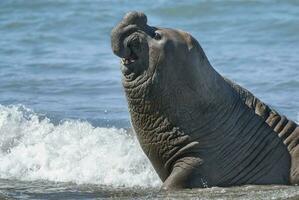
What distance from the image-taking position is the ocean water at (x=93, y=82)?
9891 millimetres

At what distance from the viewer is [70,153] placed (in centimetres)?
1105

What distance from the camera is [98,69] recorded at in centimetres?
1770

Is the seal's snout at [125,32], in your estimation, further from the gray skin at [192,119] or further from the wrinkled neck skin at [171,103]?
the wrinkled neck skin at [171,103]

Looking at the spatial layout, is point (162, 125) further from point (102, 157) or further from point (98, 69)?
point (98, 69)

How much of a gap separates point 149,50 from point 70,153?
2753 mm

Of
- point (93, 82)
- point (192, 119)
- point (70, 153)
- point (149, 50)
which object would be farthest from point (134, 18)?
point (93, 82)

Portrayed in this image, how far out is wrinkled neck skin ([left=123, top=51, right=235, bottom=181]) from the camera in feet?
28.3

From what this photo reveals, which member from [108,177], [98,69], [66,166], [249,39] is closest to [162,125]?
[108,177]

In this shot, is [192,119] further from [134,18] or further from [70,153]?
[70,153]

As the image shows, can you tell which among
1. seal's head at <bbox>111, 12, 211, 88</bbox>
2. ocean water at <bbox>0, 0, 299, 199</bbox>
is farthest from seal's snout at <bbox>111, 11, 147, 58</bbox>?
ocean water at <bbox>0, 0, 299, 199</bbox>

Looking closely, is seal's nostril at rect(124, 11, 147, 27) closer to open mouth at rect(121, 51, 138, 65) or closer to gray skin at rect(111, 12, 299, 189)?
gray skin at rect(111, 12, 299, 189)

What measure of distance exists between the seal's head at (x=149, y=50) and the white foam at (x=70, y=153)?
1.37 m

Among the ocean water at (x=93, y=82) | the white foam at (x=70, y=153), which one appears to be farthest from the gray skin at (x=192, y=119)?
the white foam at (x=70, y=153)

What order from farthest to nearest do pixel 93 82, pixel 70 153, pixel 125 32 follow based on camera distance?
1. pixel 93 82
2. pixel 70 153
3. pixel 125 32
